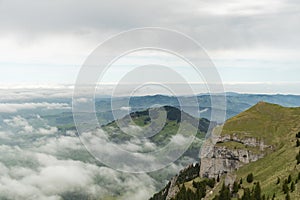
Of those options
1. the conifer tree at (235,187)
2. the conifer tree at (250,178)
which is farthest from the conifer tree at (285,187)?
the conifer tree at (250,178)

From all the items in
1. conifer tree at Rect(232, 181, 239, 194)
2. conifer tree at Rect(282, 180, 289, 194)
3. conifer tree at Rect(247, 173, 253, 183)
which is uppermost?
conifer tree at Rect(282, 180, 289, 194)

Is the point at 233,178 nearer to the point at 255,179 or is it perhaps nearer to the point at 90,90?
the point at 255,179

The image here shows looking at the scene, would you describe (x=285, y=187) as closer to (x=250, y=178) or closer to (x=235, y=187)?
(x=235, y=187)

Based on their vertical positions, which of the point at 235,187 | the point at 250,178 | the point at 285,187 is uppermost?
the point at 285,187

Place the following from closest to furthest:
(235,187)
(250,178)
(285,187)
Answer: (285,187) → (235,187) → (250,178)

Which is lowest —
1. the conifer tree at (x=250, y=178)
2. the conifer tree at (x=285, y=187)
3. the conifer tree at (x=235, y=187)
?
the conifer tree at (x=235, y=187)

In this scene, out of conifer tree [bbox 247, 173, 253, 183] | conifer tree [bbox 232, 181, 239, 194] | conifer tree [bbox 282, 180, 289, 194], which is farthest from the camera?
conifer tree [bbox 247, 173, 253, 183]

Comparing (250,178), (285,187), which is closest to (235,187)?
(250,178)

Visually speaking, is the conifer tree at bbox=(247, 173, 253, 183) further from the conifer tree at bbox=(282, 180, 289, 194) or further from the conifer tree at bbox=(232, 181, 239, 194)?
the conifer tree at bbox=(282, 180, 289, 194)

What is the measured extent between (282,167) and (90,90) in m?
141

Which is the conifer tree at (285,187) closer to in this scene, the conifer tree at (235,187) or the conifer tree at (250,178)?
the conifer tree at (235,187)

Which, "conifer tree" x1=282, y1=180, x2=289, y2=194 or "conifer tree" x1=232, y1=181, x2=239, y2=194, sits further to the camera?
"conifer tree" x1=232, y1=181, x2=239, y2=194

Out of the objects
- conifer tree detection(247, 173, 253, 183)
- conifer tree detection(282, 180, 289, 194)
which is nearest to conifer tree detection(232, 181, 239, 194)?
conifer tree detection(247, 173, 253, 183)

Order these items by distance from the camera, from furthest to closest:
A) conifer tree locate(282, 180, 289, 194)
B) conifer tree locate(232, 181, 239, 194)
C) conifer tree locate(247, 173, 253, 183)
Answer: conifer tree locate(247, 173, 253, 183) → conifer tree locate(232, 181, 239, 194) → conifer tree locate(282, 180, 289, 194)
